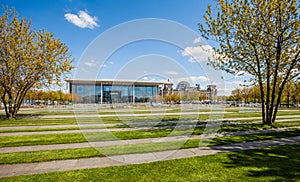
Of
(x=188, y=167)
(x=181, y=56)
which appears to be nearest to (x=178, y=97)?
(x=181, y=56)

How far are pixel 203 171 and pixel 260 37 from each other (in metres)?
10.4

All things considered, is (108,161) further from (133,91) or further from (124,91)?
(133,91)

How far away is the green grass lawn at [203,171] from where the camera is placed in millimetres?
4238

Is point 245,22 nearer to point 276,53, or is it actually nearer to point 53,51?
point 276,53

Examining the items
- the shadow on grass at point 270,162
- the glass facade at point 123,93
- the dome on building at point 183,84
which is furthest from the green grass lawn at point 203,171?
the glass facade at point 123,93

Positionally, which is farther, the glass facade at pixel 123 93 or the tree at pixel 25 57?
the glass facade at pixel 123 93

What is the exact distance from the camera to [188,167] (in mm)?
4895

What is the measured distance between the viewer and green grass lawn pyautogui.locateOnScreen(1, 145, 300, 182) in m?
4.24

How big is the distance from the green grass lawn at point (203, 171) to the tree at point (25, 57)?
15566 millimetres

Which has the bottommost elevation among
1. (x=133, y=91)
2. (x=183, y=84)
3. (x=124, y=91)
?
(x=124, y=91)

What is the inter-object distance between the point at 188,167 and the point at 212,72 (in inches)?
435

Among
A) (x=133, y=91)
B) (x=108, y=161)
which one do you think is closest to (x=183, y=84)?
(x=133, y=91)

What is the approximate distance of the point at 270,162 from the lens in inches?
209

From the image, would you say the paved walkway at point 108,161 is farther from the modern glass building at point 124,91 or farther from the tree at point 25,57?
the modern glass building at point 124,91
